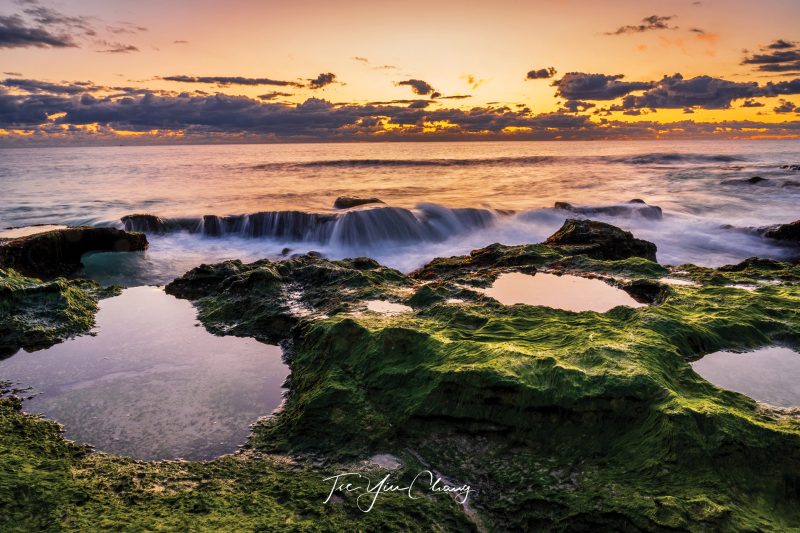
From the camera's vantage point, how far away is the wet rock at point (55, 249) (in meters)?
9.12

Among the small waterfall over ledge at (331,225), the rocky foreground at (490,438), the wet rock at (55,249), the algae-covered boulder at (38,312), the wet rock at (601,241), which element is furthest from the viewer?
the small waterfall over ledge at (331,225)

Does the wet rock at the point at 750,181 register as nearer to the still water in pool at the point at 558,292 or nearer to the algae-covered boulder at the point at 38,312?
the still water in pool at the point at 558,292

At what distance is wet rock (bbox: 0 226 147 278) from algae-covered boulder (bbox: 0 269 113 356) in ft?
8.71

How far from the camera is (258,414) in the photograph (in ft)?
13.4

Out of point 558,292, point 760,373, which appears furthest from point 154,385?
point 760,373

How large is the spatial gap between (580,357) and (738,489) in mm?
1373

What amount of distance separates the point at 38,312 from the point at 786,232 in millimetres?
17427

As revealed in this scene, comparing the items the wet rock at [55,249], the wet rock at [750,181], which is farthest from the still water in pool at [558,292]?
the wet rock at [750,181]

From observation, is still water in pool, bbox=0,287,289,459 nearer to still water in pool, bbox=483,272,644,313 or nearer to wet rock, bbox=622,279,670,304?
still water in pool, bbox=483,272,644,313

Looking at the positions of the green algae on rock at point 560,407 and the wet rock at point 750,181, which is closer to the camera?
the green algae on rock at point 560,407

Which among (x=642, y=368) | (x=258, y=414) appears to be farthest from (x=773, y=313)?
(x=258, y=414)

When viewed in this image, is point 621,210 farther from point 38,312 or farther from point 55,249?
point 38,312

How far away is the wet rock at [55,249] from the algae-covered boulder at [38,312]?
2.65m

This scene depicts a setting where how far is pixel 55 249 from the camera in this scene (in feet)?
32.4
